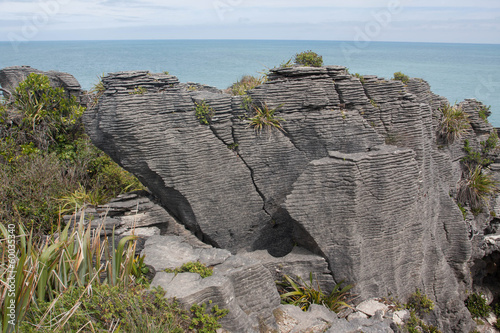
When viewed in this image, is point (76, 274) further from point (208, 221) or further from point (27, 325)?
point (208, 221)

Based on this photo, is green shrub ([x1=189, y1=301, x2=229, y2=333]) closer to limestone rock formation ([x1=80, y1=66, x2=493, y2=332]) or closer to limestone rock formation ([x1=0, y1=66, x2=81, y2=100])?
limestone rock formation ([x1=80, y1=66, x2=493, y2=332])

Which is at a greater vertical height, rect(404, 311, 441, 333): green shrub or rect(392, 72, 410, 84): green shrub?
rect(392, 72, 410, 84): green shrub

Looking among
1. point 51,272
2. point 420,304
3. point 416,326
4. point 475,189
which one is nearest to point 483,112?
point 475,189

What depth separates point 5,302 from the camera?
5.10 meters

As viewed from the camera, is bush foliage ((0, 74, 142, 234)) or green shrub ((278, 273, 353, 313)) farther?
bush foliage ((0, 74, 142, 234))

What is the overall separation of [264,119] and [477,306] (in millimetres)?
8606

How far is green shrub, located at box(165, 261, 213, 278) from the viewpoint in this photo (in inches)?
260

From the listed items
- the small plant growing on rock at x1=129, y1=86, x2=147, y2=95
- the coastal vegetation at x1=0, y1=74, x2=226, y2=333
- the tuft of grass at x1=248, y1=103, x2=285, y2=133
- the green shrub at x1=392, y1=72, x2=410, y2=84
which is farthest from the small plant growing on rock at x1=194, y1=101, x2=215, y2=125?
the green shrub at x1=392, y1=72, x2=410, y2=84

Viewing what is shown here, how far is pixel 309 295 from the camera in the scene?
8406 millimetres

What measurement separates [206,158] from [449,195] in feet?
22.5

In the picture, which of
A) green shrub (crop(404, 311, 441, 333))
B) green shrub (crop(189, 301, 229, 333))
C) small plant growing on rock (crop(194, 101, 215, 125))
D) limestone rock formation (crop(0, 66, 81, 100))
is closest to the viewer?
green shrub (crop(189, 301, 229, 333))

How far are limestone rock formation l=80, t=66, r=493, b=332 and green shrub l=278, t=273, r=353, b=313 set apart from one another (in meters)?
0.33

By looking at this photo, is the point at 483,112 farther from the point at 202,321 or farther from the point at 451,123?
the point at 202,321

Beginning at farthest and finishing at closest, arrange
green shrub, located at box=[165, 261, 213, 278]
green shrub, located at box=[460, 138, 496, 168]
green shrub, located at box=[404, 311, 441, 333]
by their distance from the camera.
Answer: green shrub, located at box=[460, 138, 496, 168], green shrub, located at box=[404, 311, 441, 333], green shrub, located at box=[165, 261, 213, 278]
